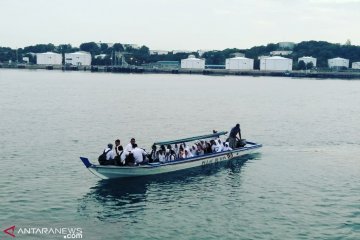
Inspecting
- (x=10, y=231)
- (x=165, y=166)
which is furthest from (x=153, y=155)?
(x=10, y=231)

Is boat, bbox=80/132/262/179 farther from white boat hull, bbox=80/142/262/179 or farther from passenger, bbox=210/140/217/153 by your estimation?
passenger, bbox=210/140/217/153

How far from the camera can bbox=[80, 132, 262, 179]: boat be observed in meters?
26.5

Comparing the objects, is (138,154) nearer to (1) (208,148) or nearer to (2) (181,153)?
(2) (181,153)

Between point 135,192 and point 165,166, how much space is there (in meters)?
3.74

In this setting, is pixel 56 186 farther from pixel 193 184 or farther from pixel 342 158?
pixel 342 158

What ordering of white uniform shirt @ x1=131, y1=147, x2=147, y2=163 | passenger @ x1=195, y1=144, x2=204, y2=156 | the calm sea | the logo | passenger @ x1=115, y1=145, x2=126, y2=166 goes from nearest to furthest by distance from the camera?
1. the logo
2. the calm sea
3. passenger @ x1=115, y1=145, x2=126, y2=166
4. white uniform shirt @ x1=131, y1=147, x2=147, y2=163
5. passenger @ x1=195, y1=144, x2=204, y2=156

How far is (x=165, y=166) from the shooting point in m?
28.8

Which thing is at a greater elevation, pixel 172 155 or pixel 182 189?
pixel 172 155

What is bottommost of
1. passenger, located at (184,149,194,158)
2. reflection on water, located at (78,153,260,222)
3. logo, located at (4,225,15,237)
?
logo, located at (4,225,15,237)

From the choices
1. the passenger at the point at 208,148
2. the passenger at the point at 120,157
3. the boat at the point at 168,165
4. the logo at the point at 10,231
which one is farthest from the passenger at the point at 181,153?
the logo at the point at 10,231

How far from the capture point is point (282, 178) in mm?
29422

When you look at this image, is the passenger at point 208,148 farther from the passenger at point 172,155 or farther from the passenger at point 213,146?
the passenger at point 172,155

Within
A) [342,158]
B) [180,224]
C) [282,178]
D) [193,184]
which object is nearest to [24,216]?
[180,224]

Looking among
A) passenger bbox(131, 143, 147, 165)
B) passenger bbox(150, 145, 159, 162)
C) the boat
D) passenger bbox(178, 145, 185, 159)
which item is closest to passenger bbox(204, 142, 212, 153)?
the boat
